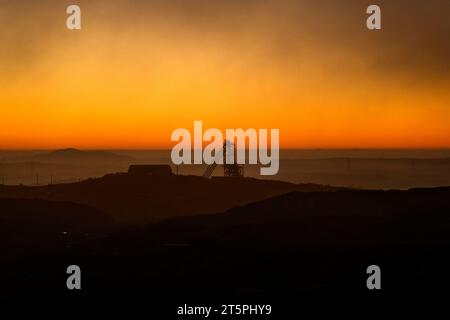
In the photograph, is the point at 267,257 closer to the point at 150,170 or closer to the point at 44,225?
the point at 44,225

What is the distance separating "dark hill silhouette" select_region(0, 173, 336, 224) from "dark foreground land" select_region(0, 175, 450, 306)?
14.5 m

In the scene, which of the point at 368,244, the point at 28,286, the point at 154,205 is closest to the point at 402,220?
the point at 368,244

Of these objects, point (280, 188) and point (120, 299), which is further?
point (280, 188)

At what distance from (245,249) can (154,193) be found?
65621 millimetres

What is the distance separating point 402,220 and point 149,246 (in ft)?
82.1

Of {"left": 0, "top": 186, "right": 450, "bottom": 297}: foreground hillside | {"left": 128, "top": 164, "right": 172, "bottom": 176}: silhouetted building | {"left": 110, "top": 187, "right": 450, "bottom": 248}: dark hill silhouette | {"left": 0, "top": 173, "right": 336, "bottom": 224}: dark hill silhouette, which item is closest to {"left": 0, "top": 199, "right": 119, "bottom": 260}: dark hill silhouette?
{"left": 0, "top": 186, "right": 450, "bottom": 297}: foreground hillside

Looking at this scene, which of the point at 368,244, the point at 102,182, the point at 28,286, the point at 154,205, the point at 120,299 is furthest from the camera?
the point at 102,182

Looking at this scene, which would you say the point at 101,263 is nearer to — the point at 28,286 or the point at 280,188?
the point at 28,286

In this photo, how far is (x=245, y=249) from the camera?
69812 mm

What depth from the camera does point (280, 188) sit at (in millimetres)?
145875

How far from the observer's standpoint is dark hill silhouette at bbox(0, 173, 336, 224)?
131250 mm

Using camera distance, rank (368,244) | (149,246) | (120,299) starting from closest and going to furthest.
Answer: (120,299) → (368,244) → (149,246)

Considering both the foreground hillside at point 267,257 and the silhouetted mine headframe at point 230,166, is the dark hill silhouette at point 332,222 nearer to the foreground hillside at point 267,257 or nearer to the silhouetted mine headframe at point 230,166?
the foreground hillside at point 267,257

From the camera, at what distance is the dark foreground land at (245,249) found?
57656 millimetres
